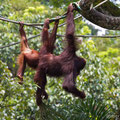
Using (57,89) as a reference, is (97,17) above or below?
above

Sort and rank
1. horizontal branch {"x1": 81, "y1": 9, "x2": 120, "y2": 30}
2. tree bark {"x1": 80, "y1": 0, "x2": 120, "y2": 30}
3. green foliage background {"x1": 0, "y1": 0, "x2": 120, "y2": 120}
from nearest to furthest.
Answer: tree bark {"x1": 80, "y1": 0, "x2": 120, "y2": 30} → horizontal branch {"x1": 81, "y1": 9, "x2": 120, "y2": 30} → green foliage background {"x1": 0, "y1": 0, "x2": 120, "y2": 120}

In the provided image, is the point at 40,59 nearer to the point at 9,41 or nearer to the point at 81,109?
the point at 81,109

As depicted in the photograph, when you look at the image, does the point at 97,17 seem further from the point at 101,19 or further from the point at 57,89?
the point at 57,89

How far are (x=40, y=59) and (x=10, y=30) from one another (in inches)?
137

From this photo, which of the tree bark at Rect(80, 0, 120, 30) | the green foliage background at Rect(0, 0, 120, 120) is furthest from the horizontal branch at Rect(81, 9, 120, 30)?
the green foliage background at Rect(0, 0, 120, 120)

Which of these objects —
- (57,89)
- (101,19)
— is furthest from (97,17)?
(57,89)

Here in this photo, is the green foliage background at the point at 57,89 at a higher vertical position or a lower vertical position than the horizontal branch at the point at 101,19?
lower

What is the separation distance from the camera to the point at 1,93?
4496mm

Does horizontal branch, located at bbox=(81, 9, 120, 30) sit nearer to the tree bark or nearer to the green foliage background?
the tree bark

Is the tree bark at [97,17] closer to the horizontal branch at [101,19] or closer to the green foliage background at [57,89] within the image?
the horizontal branch at [101,19]

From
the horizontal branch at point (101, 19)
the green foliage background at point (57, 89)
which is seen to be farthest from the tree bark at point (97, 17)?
the green foliage background at point (57, 89)

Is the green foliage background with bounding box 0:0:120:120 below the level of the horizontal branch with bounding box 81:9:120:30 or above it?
below

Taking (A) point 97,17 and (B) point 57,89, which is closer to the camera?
(A) point 97,17

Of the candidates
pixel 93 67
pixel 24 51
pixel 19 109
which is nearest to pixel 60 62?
pixel 24 51
